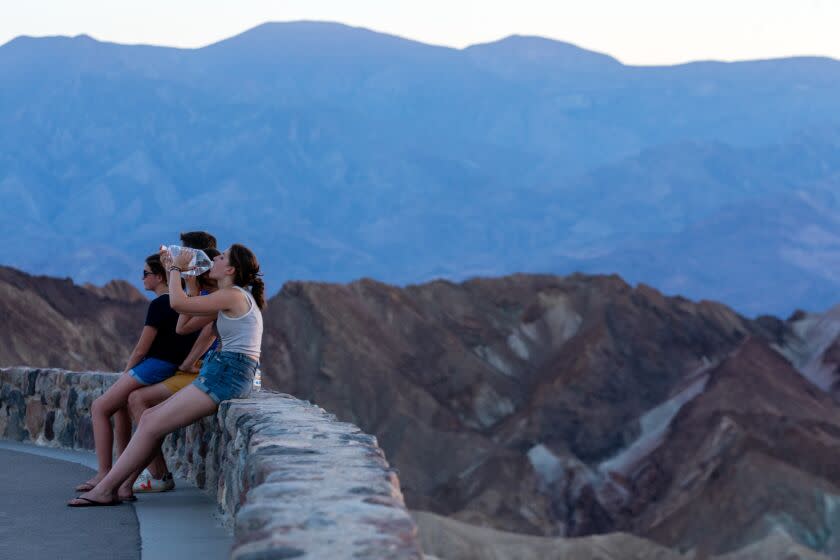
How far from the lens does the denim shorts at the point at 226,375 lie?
6.97 m

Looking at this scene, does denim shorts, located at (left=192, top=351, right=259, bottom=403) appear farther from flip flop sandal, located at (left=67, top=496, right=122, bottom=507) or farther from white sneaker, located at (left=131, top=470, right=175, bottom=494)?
white sneaker, located at (left=131, top=470, right=175, bottom=494)

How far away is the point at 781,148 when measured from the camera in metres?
144

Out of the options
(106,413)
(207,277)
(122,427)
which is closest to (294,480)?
(207,277)

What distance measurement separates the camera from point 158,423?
22.3 ft

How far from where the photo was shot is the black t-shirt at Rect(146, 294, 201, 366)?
7.77 meters

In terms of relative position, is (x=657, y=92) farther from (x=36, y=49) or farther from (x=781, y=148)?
(x=36, y=49)

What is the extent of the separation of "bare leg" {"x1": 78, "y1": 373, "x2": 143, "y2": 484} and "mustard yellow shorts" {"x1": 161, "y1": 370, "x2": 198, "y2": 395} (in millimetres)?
160

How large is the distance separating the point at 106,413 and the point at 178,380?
463 millimetres

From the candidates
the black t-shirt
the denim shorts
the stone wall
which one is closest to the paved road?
the stone wall

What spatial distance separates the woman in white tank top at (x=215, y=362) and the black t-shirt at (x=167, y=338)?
2.24ft

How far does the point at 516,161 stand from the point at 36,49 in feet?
177

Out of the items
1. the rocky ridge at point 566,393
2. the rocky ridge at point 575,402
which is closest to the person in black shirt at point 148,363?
the rocky ridge at point 566,393

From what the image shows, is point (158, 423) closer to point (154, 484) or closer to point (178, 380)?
point (178, 380)

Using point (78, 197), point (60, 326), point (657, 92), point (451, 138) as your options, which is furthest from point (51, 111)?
point (60, 326)
